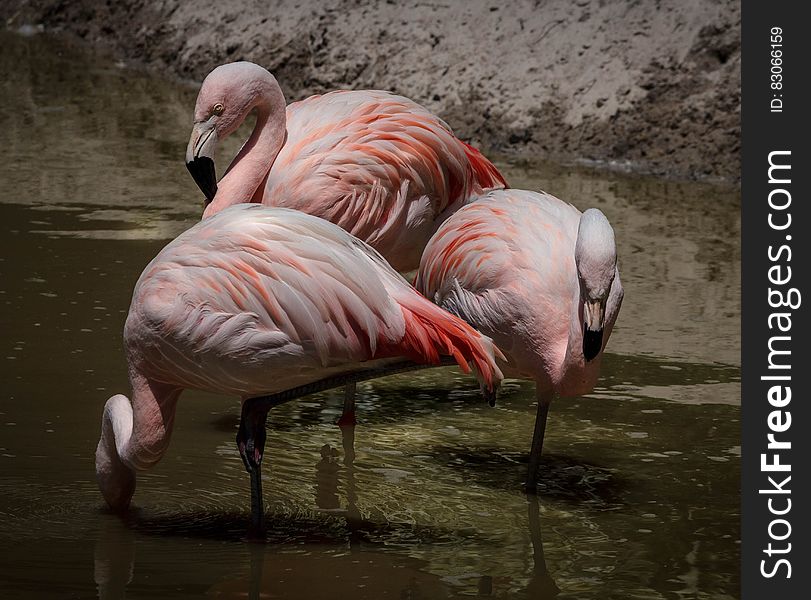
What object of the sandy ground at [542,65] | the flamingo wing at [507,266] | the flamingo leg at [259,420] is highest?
the sandy ground at [542,65]

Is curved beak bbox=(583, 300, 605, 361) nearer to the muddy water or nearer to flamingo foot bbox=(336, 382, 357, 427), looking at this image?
the muddy water

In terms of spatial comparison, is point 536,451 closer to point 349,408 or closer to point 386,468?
point 386,468

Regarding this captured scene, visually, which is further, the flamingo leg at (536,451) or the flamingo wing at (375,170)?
the flamingo wing at (375,170)

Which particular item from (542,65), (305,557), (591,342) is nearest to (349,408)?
(305,557)

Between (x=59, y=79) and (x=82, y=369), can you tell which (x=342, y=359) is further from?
(x=59, y=79)

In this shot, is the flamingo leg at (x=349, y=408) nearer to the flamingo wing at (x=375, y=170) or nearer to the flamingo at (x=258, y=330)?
the flamingo wing at (x=375, y=170)

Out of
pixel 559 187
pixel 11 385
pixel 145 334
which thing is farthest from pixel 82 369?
pixel 559 187

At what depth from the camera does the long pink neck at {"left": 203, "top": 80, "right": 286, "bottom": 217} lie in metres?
4.91

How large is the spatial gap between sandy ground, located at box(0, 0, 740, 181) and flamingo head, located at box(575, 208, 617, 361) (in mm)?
4979

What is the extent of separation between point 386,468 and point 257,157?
1.20m

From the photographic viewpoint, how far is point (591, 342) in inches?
156

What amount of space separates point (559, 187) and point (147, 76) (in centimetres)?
458

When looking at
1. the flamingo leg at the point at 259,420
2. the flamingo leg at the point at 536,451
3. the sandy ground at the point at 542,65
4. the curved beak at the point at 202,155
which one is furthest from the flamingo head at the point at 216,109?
the sandy ground at the point at 542,65

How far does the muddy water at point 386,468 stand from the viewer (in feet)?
12.4
